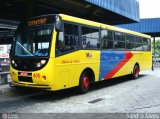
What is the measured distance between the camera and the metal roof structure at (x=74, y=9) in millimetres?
17356

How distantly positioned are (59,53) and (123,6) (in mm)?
12424

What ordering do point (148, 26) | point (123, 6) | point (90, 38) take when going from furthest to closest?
point (148, 26) → point (123, 6) → point (90, 38)

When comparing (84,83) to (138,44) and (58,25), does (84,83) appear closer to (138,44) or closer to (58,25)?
(58,25)

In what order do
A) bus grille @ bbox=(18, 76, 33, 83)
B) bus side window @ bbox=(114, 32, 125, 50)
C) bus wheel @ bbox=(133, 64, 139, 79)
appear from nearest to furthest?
1. bus grille @ bbox=(18, 76, 33, 83)
2. bus side window @ bbox=(114, 32, 125, 50)
3. bus wheel @ bbox=(133, 64, 139, 79)

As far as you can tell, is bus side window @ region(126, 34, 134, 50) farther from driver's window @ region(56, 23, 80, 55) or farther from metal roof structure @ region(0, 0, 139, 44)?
driver's window @ region(56, 23, 80, 55)

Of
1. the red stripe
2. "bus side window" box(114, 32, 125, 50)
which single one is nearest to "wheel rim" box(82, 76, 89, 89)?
the red stripe

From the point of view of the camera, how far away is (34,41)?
34.7ft

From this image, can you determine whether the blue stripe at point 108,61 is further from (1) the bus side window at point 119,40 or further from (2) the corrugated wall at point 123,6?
(2) the corrugated wall at point 123,6

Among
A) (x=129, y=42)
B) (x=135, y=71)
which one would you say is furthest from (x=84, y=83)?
(x=135, y=71)

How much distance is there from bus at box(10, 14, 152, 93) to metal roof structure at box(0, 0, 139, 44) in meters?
4.52

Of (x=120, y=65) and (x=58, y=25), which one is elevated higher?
(x=58, y=25)

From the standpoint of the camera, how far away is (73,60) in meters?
10.9

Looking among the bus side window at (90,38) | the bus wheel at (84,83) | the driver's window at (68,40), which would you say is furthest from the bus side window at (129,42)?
the driver's window at (68,40)

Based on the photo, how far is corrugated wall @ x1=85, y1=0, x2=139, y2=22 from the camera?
59.9 ft
